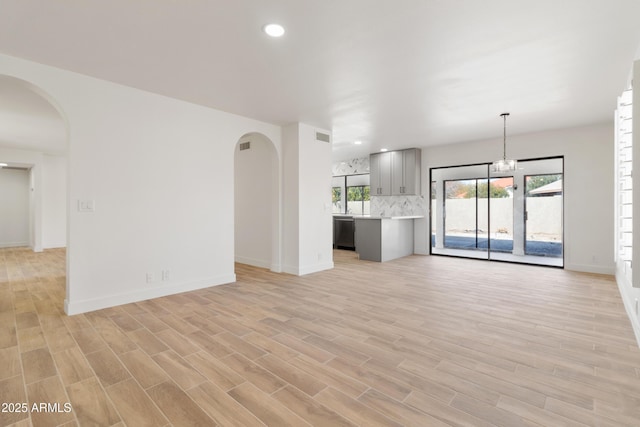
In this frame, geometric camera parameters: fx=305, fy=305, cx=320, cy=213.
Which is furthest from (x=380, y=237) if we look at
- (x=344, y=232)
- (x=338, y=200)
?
(x=338, y=200)

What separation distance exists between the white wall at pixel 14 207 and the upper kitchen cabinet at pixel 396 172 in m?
10.6

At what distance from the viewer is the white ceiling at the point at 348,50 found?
229cm

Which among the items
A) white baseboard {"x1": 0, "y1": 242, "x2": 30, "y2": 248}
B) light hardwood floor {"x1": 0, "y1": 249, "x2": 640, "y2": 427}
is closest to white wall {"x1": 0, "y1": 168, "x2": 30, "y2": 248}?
white baseboard {"x1": 0, "y1": 242, "x2": 30, "y2": 248}

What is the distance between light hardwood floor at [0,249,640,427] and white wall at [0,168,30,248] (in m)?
6.93

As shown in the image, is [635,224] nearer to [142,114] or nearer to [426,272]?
[426,272]

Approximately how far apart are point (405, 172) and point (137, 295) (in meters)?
6.35

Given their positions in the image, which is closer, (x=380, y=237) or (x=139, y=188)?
(x=139, y=188)

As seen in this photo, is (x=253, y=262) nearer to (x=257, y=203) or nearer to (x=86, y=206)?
(x=257, y=203)

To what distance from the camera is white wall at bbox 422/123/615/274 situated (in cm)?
547

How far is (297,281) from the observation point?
4.92m

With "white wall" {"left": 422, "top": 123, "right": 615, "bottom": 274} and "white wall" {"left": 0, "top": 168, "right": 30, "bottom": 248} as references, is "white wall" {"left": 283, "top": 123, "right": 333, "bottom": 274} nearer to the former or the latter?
"white wall" {"left": 422, "top": 123, "right": 615, "bottom": 274}

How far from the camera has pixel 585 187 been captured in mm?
5672

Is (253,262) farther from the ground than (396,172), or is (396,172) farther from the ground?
(396,172)

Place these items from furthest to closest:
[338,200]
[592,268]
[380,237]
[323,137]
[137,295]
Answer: [338,200], [380,237], [323,137], [592,268], [137,295]
